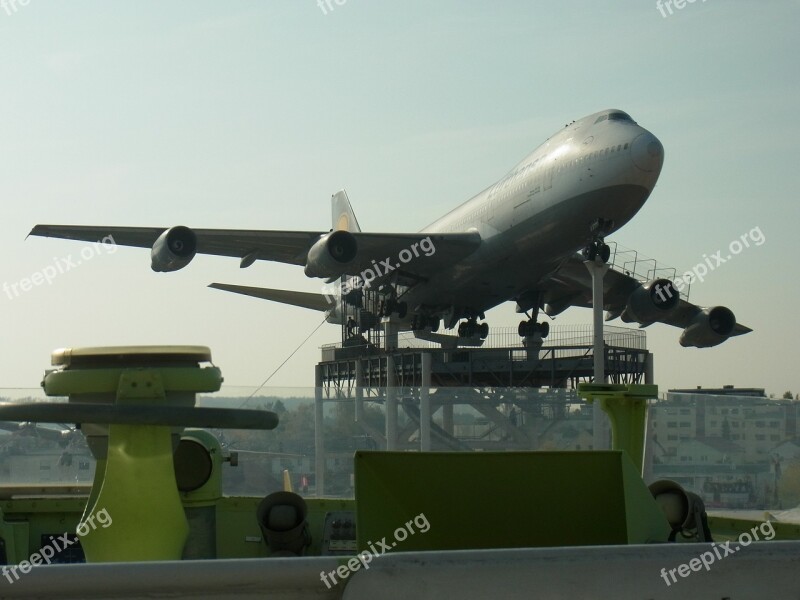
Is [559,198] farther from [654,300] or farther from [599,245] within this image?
[654,300]

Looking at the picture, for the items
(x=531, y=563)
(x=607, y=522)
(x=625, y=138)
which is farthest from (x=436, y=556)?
(x=625, y=138)

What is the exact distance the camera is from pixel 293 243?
34.5 metres

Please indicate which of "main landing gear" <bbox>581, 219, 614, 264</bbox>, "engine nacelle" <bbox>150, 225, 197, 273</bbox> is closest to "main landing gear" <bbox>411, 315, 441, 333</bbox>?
"main landing gear" <bbox>581, 219, 614, 264</bbox>

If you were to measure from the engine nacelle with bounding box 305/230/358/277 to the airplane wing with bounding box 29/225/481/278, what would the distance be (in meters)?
1.31

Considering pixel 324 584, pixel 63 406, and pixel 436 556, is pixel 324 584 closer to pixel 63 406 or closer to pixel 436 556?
pixel 436 556

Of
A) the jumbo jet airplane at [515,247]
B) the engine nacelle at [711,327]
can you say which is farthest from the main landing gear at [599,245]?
the engine nacelle at [711,327]

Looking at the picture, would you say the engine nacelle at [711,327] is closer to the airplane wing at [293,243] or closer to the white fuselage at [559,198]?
the white fuselage at [559,198]

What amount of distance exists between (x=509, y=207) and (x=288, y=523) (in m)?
27.4

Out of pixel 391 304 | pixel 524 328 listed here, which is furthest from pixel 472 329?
pixel 391 304

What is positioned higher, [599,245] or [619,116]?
[619,116]

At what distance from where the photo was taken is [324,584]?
1.46 metres

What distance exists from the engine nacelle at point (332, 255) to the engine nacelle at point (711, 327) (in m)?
13.4

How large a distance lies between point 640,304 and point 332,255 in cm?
1124

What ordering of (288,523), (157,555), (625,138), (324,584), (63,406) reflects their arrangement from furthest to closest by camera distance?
(625,138), (288,523), (157,555), (63,406), (324,584)
